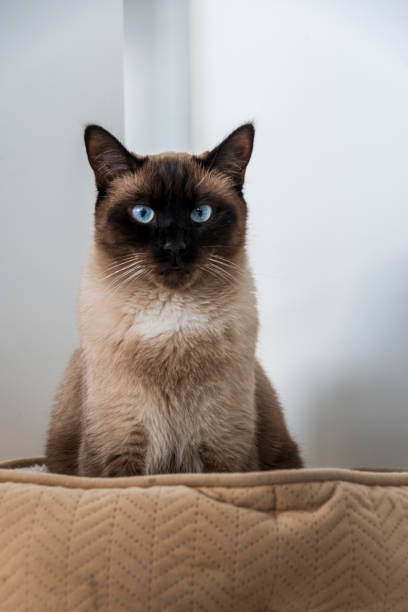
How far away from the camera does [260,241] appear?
6.71 feet

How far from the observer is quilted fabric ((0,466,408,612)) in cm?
87

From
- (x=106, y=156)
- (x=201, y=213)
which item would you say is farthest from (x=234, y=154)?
(x=106, y=156)

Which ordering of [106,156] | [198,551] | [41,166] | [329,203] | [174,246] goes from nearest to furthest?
1. [198,551]
2. [174,246]
3. [106,156]
4. [329,203]
5. [41,166]

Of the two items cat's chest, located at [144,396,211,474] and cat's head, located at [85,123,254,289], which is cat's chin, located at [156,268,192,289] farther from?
cat's chest, located at [144,396,211,474]

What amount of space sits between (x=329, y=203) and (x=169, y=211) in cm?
76

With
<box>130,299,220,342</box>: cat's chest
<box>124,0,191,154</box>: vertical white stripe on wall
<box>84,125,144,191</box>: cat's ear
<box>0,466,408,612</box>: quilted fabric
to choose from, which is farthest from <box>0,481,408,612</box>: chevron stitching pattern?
<box>124,0,191,154</box>: vertical white stripe on wall

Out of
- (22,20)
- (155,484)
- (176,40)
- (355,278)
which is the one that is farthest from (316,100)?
(155,484)

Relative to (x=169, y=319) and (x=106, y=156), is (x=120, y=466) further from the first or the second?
(x=106, y=156)

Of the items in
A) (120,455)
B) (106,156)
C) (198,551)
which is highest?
(106,156)

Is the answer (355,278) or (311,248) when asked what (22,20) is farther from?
(355,278)

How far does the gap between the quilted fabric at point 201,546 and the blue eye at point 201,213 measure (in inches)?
21.3

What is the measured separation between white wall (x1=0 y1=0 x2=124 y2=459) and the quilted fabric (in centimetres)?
120

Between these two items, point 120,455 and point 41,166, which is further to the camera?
point 41,166

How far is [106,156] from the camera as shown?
124cm
